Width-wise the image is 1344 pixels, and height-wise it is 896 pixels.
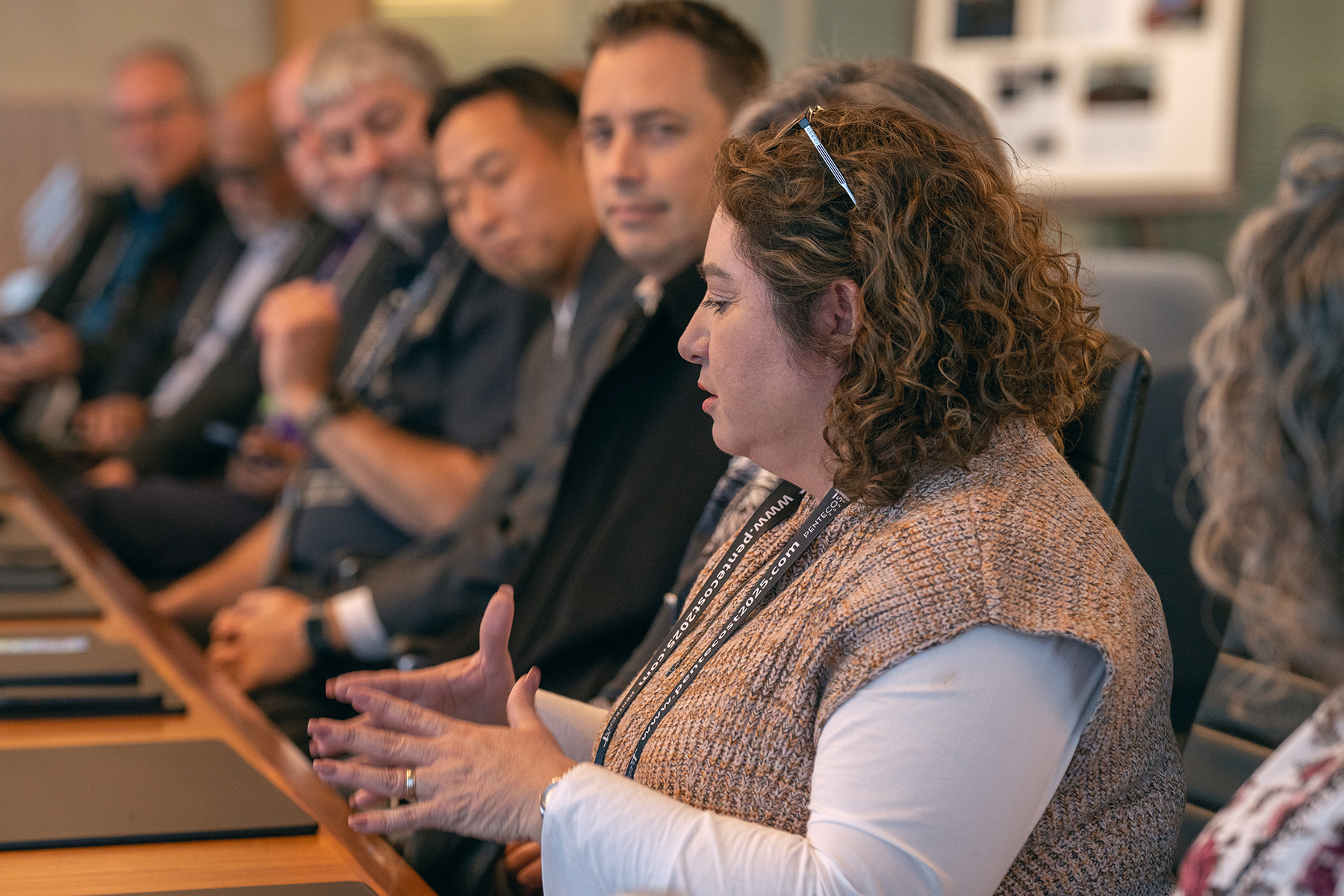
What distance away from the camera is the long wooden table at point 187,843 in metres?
0.97

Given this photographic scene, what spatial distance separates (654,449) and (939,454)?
27.8 inches

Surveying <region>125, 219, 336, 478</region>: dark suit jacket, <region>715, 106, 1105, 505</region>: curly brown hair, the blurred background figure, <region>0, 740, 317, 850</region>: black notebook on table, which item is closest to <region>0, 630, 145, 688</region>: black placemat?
<region>0, 740, 317, 850</region>: black notebook on table

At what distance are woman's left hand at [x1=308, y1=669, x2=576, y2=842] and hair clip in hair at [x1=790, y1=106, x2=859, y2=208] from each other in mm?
487

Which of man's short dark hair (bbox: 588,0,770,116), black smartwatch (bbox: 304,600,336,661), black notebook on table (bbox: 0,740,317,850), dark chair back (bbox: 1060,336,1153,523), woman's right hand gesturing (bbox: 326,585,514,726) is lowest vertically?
black smartwatch (bbox: 304,600,336,661)

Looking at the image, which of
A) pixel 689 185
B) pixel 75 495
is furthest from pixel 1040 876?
pixel 75 495

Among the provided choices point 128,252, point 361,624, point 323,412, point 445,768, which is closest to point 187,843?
point 445,768

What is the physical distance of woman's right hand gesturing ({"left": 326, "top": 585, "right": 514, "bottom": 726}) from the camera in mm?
1186

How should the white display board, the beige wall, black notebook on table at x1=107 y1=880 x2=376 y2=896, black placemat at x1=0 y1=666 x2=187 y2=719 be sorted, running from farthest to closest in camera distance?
1. the beige wall
2. the white display board
3. black placemat at x1=0 y1=666 x2=187 y2=719
4. black notebook on table at x1=107 y1=880 x2=376 y2=896

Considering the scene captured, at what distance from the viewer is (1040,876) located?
932mm

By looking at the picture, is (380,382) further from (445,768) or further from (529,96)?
(445,768)

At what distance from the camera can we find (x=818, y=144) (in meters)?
0.99

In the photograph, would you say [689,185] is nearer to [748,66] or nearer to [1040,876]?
[748,66]

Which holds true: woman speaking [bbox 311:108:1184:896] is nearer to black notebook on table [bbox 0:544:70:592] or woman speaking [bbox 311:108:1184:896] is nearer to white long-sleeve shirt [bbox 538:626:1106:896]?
white long-sleeve shirt [bbox 538:626:1106:896]

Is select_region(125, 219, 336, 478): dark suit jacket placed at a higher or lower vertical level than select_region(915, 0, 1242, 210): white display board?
lower
